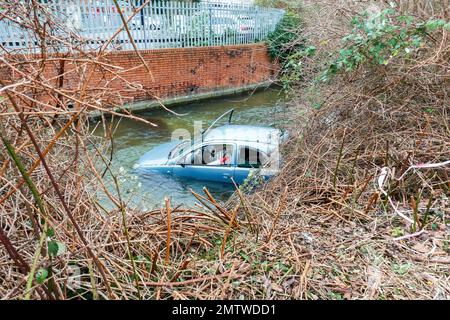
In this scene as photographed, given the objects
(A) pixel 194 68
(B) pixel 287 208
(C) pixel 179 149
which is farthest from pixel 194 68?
(B) pixel 287 208

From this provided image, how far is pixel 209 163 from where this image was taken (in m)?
5.82

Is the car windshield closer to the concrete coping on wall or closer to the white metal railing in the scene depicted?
the concrete coping on wall

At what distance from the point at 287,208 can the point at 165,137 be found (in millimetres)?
6628

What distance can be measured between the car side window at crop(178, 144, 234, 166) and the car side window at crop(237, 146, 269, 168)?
0.62ft

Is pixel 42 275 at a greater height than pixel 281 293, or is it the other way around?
pixel 42 275

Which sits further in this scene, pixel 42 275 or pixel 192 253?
pixel 192 253

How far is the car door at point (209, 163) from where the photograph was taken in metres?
5.69

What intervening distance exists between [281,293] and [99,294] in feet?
3.54

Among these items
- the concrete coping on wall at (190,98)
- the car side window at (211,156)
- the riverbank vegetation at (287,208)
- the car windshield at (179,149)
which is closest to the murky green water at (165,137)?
the concrete coping on wall at (190,98)

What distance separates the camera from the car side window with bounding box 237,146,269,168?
5.51 metres

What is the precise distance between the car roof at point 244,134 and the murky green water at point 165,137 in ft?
1.94

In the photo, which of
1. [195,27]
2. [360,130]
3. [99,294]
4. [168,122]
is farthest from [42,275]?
[195,27]
